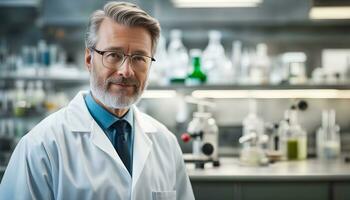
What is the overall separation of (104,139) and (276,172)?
122 cm

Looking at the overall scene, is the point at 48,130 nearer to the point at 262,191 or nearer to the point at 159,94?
the point at 262,191

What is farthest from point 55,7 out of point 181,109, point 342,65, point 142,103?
point 342,65

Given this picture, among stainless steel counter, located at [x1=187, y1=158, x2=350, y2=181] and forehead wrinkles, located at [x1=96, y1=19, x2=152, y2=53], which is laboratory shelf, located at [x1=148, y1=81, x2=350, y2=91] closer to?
stainless steel counter, located at [x1=187, y1=158, x2=350, y2=181]

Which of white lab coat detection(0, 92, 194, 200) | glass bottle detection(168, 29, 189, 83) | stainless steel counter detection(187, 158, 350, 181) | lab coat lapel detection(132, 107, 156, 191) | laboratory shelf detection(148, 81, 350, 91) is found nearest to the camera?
white lab coat detection(0, 92, 194, 200)

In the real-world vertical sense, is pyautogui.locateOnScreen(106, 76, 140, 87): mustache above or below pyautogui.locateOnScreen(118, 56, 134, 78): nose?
below

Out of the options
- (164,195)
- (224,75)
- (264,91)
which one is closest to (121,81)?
(164,195)

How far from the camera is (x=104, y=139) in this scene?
1.43 meters

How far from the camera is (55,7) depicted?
285 cm

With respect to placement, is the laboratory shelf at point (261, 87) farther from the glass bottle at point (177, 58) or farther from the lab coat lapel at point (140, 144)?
the lab coat lapel at point (140, 144)

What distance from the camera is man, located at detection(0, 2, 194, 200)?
133 centimetres

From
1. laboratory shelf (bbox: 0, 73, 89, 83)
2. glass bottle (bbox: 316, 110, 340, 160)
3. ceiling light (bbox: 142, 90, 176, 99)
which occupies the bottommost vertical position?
glass bottle (bbox: 316, 110, 340, 160)

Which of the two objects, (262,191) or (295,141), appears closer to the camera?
(262,191)

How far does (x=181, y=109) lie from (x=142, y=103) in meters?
0.29

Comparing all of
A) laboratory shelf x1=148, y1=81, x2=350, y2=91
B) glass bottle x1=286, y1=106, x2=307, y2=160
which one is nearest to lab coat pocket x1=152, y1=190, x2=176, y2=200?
laboratory shelf x1=148, y1=81, x2=350, y2=91
